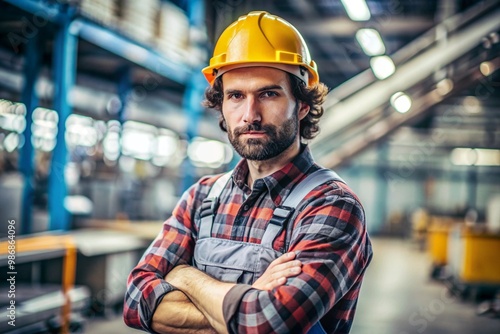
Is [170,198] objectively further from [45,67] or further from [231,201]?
[231,201]

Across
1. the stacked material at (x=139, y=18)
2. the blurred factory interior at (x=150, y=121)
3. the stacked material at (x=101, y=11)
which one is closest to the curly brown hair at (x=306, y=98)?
the blurred factory interior at (x=150, y=121)

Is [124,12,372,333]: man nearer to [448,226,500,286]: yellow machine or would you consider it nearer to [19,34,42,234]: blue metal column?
[19,34,42,234]: blue metal column

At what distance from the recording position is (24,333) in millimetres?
4922

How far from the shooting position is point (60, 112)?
5758mm

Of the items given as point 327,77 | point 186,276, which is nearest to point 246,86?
point 186,276

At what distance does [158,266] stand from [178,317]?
307 millimetres

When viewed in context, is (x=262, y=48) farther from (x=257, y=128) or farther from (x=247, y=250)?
(x=247, y=250)

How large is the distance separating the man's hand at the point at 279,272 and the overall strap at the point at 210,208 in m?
0.36

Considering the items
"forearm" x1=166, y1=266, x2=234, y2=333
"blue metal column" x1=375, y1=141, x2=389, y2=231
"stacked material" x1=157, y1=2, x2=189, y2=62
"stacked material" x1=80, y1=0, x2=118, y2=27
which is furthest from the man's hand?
"blue metal column" x1=375, y1=141, x2=389, y2=231

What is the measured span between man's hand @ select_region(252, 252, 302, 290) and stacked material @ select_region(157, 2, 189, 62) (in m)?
6.35

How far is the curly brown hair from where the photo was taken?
7.00 ft

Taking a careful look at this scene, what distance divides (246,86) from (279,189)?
42 centimetres

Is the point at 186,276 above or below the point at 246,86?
below

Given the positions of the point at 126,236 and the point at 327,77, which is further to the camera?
the point at 327,77
